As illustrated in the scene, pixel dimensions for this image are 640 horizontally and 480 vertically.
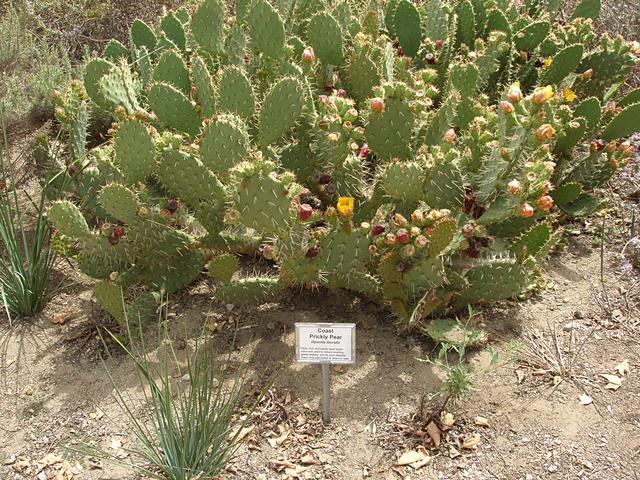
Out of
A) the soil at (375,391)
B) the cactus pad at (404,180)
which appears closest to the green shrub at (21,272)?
the soil at (375,391)

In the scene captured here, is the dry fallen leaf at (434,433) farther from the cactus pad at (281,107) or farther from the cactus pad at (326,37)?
the cactus pad at (326,37)

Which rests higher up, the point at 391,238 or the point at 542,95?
the point at 542,95

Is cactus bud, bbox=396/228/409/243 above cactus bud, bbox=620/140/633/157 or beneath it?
above

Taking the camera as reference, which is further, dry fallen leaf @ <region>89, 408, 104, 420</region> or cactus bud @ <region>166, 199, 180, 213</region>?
cactus bud @ <region>166, 199, 180, 213</region>

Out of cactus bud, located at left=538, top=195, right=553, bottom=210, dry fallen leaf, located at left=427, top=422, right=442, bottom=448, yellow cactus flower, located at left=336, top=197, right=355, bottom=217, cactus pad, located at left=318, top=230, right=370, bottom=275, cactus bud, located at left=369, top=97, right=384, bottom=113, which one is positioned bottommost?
dry fallen leaf, located at left=427, top=422, right=442, bottom=448

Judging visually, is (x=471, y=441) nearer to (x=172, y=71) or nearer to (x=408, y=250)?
(x=408, y=250)

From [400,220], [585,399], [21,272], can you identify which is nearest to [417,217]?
[400,220]

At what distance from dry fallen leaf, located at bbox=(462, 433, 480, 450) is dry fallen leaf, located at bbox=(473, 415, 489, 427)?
5 centimetres

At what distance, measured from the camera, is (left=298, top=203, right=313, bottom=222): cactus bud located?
8.62 ft

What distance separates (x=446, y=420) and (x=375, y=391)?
31 centimetres

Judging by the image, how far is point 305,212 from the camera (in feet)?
8.64

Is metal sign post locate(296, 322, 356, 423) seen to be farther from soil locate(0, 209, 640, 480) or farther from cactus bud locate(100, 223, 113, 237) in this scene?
cactus bud locate(100, 223, 113, 237)

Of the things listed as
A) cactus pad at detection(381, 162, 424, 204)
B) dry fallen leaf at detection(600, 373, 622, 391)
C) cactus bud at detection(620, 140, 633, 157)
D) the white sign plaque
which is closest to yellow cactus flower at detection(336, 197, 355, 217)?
cactus pad at detection(381, 162, 424, 204)

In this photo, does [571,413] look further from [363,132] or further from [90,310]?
[90,310]
